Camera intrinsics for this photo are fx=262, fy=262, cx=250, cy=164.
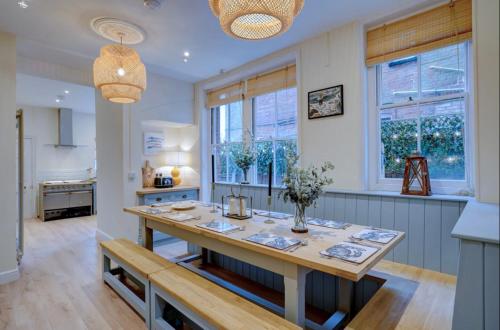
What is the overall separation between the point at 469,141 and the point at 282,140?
2.01 metres

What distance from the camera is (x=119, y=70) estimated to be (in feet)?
8.04

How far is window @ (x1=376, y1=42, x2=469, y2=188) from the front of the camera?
2273 mm

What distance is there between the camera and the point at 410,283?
1.90 m

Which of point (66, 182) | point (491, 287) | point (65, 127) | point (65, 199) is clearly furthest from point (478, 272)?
point (65, 127)

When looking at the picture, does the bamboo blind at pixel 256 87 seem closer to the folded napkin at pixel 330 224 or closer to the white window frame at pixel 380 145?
the white window frame at pixel 380 145

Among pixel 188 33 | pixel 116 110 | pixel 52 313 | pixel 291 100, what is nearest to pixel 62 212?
pixel 116 110

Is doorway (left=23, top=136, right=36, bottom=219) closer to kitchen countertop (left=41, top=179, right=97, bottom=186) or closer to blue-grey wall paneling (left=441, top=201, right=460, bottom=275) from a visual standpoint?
kitchen countertop (left=41, top=179, right=97, bottom=186)

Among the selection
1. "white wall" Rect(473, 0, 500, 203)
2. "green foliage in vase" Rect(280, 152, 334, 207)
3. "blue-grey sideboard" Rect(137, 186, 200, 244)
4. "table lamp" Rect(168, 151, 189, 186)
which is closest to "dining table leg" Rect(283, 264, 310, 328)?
"green foliage in vase" Rect(280, 152, 334, 207)

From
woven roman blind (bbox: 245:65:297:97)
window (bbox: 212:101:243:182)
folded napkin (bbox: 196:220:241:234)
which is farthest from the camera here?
window (bbox: 212:101:243:182)

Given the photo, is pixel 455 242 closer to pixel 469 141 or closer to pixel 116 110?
pixel 469 141

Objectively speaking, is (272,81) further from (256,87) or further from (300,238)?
(300,238)

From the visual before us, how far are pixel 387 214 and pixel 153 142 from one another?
11.8 ft

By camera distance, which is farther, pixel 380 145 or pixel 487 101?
pixel 380 145

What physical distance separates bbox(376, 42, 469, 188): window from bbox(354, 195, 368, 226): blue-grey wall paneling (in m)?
0.34
